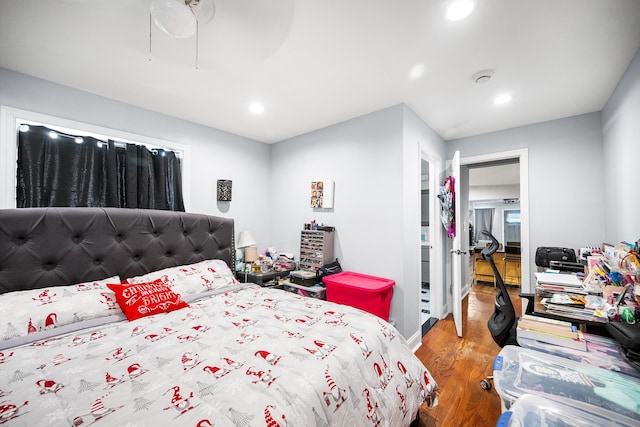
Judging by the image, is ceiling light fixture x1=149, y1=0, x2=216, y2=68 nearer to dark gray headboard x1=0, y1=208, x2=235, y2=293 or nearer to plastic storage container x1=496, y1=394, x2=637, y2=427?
dark gray headboard x1=0, y1=208, x2=235, y2=293

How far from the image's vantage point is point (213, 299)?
1.91 metres

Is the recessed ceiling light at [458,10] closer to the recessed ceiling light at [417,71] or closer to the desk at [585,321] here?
the recessed ceiling light at [417,71]

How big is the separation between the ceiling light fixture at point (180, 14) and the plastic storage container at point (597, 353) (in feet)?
7.53

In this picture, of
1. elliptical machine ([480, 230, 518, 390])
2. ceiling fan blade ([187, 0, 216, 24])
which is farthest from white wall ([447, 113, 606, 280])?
ceiling fan blade ([187, 0, 216, 24])

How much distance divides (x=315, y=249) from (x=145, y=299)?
163 cm

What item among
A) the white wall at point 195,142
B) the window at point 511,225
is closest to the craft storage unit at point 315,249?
the white wall at point 195,142

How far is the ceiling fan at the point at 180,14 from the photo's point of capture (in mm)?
1087

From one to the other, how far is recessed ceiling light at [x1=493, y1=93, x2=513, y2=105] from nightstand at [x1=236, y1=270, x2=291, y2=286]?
9.15ft

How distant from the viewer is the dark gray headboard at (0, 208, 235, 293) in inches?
63.2

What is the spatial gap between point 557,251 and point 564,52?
1924mm

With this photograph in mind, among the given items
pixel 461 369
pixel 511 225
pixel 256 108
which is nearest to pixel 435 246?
pixel 461 369

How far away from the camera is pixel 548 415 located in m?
0.73

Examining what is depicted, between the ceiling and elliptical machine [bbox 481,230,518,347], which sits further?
elliptical machine [bbox 481,230,518,347]

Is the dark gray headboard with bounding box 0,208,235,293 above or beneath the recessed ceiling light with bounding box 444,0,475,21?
beneath
